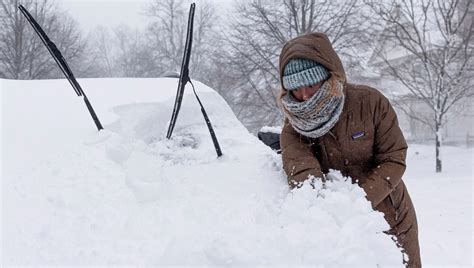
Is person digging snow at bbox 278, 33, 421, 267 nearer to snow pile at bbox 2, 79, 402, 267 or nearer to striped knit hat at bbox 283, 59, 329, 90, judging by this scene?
striped knit hat at bbox 283, 59, 329, 90

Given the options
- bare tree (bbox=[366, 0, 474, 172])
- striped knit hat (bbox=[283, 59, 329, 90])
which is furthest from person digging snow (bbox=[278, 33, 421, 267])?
bare tree (bbox=[366, 0, 474, 172])

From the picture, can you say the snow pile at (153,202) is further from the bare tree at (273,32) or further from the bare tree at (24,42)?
the bare tree at (24,42)

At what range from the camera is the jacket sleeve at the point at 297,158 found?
2039 millimetres

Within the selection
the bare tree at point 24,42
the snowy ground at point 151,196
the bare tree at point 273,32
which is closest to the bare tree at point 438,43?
the bare tree at point 273,32

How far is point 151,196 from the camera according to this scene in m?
2.14

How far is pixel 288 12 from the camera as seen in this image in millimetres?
17969

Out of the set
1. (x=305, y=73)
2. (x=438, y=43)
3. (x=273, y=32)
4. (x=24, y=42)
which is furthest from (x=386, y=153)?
(x=24, y=42)

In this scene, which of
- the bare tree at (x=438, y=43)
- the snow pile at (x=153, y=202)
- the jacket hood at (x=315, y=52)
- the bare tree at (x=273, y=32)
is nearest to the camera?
the snow pile at (x=153, y=202)

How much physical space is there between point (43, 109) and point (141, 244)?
1.79 metres

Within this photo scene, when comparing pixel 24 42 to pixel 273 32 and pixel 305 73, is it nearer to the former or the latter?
pixel 273 32

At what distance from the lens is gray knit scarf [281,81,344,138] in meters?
1.98

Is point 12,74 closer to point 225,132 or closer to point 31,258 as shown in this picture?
point 225,132

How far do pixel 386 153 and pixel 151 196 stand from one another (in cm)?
123

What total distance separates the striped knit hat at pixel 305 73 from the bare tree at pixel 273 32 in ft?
A: 52.2
